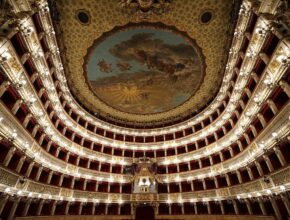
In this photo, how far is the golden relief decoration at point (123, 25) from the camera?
15.1m

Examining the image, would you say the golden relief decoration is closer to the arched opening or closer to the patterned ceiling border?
the patterned ceiling border

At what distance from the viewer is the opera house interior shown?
464 inches

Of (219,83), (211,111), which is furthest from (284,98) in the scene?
(211,111)

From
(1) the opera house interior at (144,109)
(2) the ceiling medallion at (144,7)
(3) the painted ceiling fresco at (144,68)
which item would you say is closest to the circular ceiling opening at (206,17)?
(1) the opera house interior at (144,109)

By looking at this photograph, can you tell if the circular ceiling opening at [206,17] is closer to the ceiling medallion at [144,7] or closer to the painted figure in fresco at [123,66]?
the ceiling medallion at [144,7]

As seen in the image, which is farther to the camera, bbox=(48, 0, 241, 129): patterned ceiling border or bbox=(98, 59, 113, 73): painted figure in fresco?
bbox=(98, 59, 113, 73): painted figure in fresco

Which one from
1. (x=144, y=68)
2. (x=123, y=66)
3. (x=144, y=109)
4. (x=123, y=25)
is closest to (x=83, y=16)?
(x=123, y=25)

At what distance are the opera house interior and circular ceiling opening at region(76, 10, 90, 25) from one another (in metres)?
0.09

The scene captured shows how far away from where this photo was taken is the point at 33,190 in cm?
1441

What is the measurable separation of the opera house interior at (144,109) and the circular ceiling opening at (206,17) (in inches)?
3.6

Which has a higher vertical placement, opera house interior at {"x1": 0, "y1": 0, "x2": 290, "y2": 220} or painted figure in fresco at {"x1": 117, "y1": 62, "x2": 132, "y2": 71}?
painted figure in fresco at {"x1": 117, "y1": 62, "x2": 132, "y2": 71}

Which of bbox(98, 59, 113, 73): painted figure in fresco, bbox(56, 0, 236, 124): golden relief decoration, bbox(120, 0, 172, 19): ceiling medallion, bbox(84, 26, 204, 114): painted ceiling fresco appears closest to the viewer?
bbox(120, 0, 172, 19): ceiling medallion

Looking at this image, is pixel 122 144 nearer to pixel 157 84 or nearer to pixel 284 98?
pixel 157 84

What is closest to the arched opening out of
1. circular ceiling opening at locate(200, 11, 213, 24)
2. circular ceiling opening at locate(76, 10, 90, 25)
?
circular ceiling opening at locate(76, 10, 90, 25)
